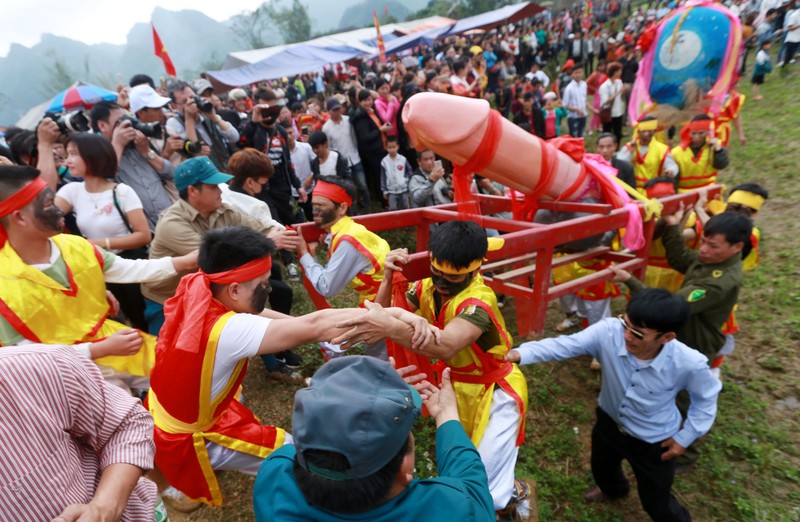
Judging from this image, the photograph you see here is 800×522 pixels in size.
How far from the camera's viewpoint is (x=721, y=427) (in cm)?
301

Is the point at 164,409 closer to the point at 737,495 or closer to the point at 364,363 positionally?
the point at 364,363

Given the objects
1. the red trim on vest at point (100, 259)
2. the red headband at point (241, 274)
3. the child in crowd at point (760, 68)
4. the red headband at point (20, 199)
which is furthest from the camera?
the child in crowd at point (760, 68)

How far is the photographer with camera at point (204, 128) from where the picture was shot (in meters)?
4.50

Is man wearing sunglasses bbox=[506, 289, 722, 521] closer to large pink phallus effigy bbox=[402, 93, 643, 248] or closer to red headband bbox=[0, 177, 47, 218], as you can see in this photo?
large pink phallus effigy bbox=[402, 93, 643, 248]

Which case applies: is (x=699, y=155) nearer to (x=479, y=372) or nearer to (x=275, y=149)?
(x=479, y=372)

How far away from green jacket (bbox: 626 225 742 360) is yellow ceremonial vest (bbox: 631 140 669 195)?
240 cm

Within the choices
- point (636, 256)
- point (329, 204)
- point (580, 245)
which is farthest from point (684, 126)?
point (329, 204)

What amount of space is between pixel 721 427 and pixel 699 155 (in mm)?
3225

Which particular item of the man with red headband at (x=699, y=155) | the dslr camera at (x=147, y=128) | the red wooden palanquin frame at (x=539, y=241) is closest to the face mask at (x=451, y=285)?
the red wooden palanquin frame at (x=539, y=241)

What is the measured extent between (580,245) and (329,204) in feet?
6.60

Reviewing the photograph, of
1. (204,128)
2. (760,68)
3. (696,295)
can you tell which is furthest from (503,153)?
(760,68)

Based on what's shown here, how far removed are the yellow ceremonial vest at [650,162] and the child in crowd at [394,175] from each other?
2934mm

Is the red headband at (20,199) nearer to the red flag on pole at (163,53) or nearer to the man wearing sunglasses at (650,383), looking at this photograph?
the man wearing sunglasses at (650,383)

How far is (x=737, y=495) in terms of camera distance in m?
2.55
